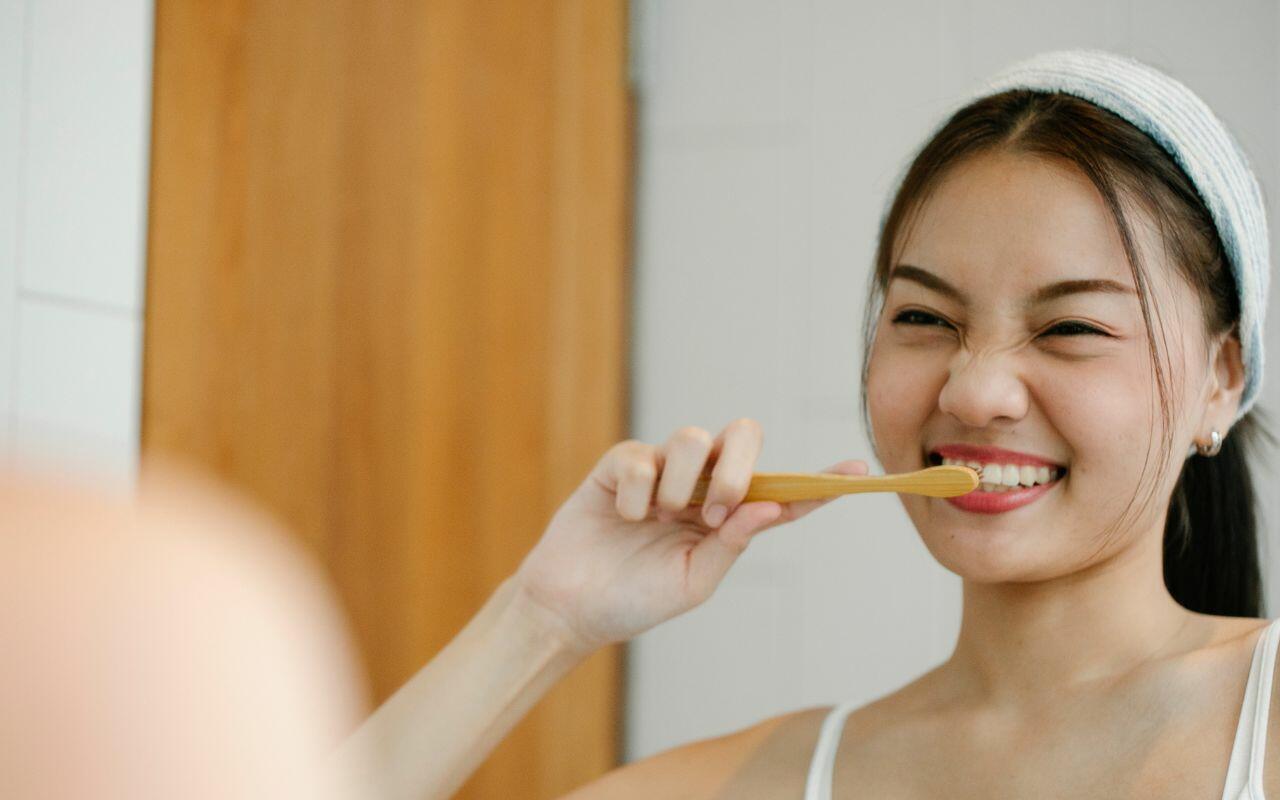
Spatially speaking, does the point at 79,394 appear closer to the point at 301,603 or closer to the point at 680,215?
the point at 301,603

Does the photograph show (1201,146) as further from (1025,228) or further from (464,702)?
(464,702)

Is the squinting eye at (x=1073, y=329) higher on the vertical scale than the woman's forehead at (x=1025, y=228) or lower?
A: lower

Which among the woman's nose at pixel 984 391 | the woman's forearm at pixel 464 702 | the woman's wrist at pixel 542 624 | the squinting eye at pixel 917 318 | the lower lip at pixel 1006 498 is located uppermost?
the squinting eye at pixel 917 318

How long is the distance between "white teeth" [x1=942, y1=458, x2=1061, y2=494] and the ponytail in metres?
0.22

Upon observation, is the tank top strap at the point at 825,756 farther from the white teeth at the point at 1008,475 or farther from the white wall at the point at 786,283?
the white wall at the point at 786,283

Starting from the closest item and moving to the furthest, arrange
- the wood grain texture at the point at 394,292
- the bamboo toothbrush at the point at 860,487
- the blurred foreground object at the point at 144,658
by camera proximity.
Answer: the blurred foreground object at the point at 144,658 → the bamboo toothbrush at the point at 860,487 → the wood grain texture at the point at 394,292

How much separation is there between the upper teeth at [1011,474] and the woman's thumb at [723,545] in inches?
5.4

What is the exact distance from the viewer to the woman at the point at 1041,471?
732mm

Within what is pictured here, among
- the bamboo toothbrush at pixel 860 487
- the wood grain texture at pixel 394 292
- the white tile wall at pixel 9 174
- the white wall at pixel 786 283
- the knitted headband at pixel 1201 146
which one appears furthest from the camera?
the white wall at pixel 786 283

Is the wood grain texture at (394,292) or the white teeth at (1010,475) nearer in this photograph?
the white teeth at (1010,475)

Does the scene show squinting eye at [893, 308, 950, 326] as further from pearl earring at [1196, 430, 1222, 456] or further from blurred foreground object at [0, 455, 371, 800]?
blurred foreground object at [0, 455, 371, 800]

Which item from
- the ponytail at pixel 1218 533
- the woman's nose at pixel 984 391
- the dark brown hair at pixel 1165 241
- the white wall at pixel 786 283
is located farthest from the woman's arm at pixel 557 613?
the white wall at pixel 786 283

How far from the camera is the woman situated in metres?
0.73

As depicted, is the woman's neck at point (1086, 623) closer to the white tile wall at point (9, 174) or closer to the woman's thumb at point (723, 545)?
the woman's thumb at point (723, 545)
